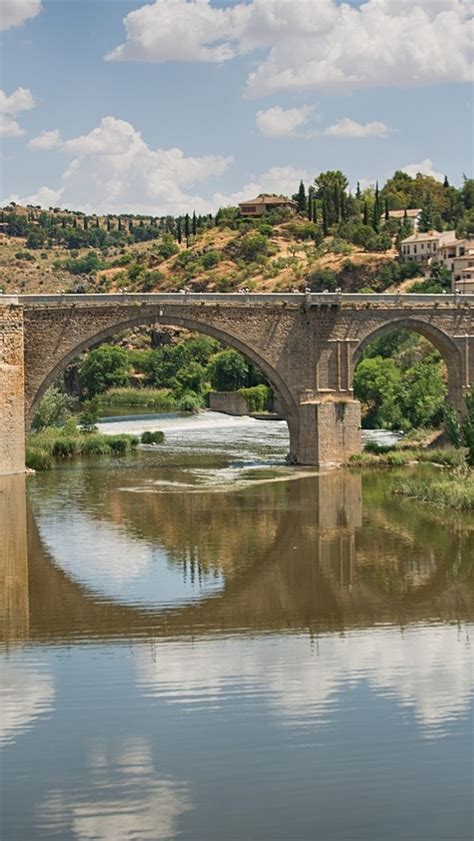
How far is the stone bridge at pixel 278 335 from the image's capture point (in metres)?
33.8

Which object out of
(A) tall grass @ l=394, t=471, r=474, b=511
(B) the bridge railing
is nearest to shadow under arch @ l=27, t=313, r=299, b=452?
(B) the bridge railing

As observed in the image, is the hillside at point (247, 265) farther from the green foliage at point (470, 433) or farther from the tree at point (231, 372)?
the green foliage at point (470, 433)

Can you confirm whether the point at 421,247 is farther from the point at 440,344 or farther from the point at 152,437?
the point at 440,344

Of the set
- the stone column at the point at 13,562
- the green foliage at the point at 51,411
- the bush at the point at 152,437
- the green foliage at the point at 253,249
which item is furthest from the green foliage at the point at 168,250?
the stone column at the point at 13,562

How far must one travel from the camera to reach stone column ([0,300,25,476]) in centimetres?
3278

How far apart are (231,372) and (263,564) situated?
123 ft

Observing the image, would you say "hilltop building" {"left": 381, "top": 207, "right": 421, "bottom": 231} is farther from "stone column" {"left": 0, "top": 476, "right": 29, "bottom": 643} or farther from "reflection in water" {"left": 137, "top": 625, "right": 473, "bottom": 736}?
"reflection in water" {"left": 137, "top": 625, "right": 473, "bottom": 736}

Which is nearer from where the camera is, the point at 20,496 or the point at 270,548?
the point at 270,548

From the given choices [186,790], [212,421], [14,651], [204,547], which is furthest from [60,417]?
[186,790]

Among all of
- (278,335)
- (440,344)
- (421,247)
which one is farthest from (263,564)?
(421,247)

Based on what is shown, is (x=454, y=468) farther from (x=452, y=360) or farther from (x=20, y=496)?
(x=20, y=496)

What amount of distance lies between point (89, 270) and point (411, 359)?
55.4 meters

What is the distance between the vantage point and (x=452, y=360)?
124 ft

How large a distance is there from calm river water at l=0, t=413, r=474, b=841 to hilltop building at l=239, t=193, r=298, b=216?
61282mm
